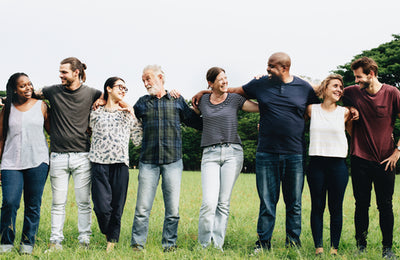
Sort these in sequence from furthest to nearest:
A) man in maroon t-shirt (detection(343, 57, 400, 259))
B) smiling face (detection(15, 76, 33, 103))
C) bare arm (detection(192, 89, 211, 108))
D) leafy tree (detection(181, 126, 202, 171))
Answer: leafy tree (detection(181, 126, 202, 171)) → bare arm (detection(192, 89, 211, 108)) → smiling face (detection(15, 76, 33, 103)) → man in maroon t-shirt (detection(343, 57, 400, 259))

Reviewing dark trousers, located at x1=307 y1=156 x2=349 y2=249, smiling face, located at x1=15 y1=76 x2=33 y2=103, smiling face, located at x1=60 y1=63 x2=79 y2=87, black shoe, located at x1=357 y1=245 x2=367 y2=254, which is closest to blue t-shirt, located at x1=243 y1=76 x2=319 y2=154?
dark trousers, located at x1=307 y1=156 x2=349 y2=249

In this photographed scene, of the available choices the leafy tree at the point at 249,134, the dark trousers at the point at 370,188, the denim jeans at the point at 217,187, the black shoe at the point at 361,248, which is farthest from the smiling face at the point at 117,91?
the leafy tree at the point at 249,134

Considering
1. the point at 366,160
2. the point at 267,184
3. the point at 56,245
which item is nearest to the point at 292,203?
the point at 267,184

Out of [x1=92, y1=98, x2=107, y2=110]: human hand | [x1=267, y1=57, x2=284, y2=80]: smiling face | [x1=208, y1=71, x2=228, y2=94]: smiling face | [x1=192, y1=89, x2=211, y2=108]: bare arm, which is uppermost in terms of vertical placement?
[x1=267, y1=57, x2=284, y2=80]: smiling face

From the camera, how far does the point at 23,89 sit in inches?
219

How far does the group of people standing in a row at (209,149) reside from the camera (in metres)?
5.26

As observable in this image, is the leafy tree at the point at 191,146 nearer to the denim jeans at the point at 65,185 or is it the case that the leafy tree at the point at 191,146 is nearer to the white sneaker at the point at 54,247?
the denim jeans at the point at 65,185

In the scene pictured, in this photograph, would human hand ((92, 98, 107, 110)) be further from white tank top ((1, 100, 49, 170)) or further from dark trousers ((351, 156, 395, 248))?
dark trousers ((351, 156, 395, 248))

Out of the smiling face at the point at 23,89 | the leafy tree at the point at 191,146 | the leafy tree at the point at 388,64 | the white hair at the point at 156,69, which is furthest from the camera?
the leafy tree at the point at 191,146

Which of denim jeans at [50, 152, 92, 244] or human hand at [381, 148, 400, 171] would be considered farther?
denim jeans at [50, 152, 92, 244]

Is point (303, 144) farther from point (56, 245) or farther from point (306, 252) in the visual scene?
point (56, 245)

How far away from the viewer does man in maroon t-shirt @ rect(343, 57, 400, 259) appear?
5.33 metres

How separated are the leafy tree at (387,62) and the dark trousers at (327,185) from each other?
31318mm

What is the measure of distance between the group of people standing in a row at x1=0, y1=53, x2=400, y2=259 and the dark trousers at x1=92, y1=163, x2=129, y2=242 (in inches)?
0.6
